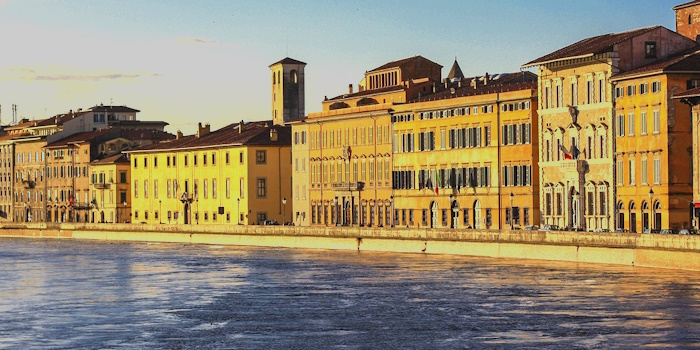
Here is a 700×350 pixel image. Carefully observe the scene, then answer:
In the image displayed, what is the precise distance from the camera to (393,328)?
170 ft

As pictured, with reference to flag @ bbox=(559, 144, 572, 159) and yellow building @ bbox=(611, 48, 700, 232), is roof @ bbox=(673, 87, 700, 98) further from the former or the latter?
flag @ bbox=(559, 144, 572, 159)

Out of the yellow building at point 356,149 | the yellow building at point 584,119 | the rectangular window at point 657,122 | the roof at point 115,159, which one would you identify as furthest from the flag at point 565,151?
the roof at point 115,159

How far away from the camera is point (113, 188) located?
498ft

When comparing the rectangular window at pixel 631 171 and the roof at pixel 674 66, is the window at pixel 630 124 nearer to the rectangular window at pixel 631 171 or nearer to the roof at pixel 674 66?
the rectangular window at pixel 631 171

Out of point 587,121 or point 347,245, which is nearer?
point 587,121

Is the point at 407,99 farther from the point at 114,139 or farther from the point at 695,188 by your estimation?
the point at 114,139

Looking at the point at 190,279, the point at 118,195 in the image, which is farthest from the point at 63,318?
the point at 118,195

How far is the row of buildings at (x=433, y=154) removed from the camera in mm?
86562

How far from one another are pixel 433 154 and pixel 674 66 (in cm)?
2823

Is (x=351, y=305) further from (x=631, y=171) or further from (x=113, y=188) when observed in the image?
(x=113, y=188)

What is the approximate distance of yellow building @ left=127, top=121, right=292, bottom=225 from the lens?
130375 millimetres

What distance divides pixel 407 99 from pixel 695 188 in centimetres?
3763

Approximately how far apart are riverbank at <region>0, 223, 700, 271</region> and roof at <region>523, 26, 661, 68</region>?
36.0 feet

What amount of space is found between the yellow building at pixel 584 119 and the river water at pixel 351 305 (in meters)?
9.51
